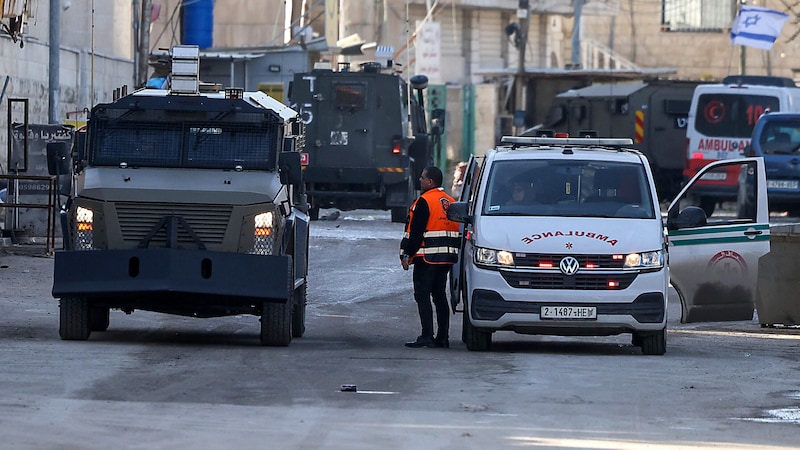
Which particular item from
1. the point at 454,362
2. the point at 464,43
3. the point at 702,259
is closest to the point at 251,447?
the point at 454,362

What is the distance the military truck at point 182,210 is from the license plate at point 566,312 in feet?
6.98

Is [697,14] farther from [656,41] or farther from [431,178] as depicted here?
[431,178]

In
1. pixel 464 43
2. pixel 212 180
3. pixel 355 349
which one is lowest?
pixel 355 349

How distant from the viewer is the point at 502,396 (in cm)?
1112

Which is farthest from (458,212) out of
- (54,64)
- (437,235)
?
(54,64)

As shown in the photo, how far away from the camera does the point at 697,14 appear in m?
67.2

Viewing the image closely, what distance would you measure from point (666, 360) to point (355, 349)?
102 inches

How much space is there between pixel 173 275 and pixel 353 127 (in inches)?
618

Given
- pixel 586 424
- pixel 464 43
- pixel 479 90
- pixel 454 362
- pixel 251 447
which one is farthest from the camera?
pixel 464 43

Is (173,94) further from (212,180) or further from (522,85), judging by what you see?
(522,85)

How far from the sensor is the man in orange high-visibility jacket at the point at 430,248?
14.6 metres

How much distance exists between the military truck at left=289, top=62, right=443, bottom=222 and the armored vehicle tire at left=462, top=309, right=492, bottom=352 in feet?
49.7

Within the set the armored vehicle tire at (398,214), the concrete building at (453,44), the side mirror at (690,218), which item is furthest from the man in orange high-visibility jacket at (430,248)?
the armored vehicle tire at (398,214)

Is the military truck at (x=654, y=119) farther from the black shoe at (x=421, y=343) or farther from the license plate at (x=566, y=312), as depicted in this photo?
the license plate at (x=566, y=312)
